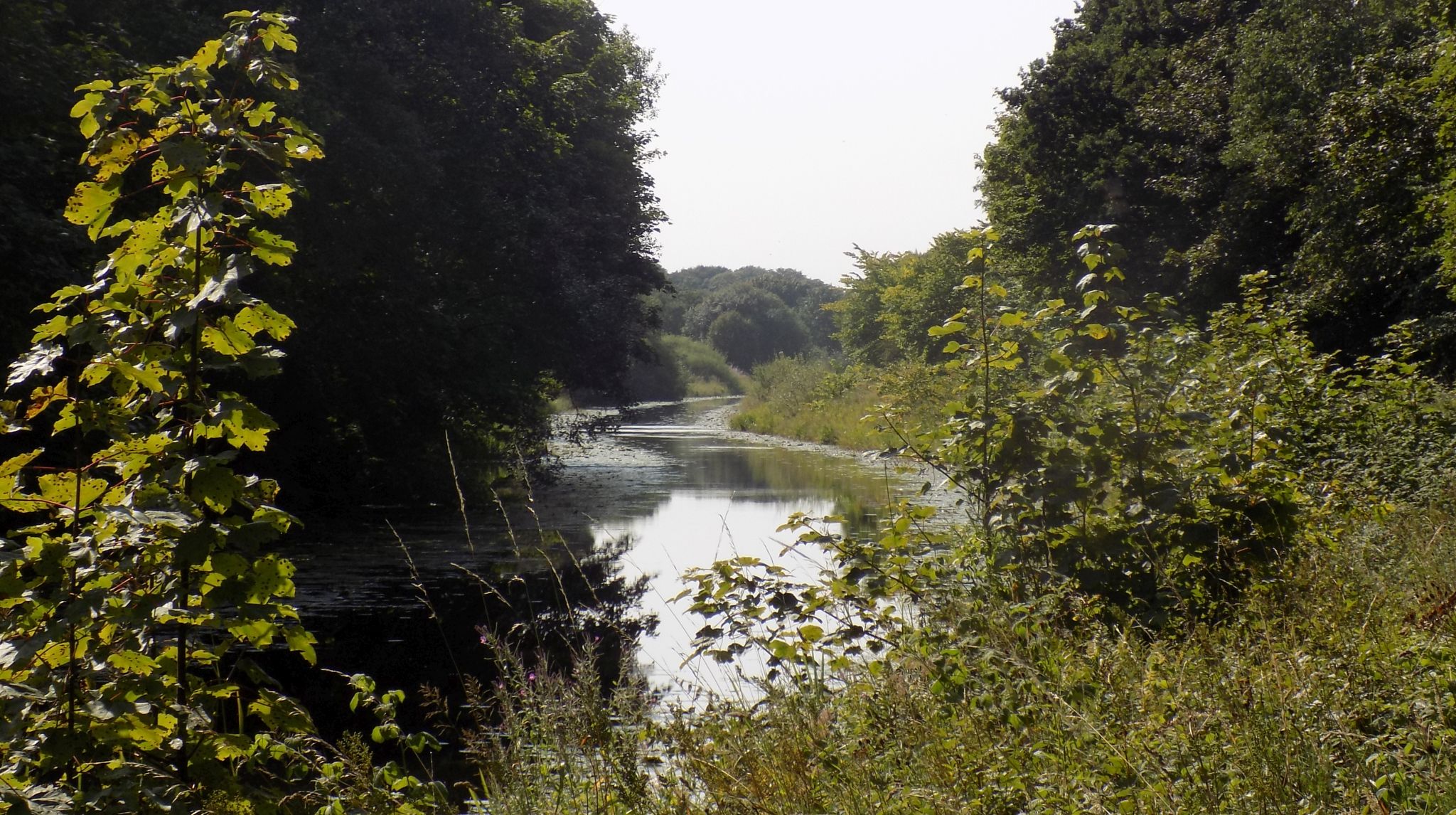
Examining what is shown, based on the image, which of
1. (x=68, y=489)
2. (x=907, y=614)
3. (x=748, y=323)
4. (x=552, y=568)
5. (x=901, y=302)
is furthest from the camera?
(x=748, y=323)

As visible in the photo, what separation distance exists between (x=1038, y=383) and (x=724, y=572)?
3.04 meters

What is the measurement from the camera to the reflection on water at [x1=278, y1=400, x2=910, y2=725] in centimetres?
750

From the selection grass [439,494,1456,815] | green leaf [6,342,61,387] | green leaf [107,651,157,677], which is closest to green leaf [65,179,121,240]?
green leaf [6,342,61,387]

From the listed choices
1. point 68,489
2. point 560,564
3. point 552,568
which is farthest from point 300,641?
point 560,564

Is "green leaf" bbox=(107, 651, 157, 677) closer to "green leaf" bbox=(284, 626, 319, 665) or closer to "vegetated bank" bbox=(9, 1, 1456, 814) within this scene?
"vegetated bank" bbox=(9, 1, 1456, 814)

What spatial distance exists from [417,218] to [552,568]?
1293 centimetres

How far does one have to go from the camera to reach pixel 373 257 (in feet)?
48.6

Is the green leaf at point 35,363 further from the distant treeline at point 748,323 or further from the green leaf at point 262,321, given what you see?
the distant treeline at point 748,323

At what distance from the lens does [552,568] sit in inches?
145

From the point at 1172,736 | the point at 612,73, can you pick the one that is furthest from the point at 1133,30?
the point at 1172,736

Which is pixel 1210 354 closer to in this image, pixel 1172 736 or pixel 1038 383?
pixel 1038 383

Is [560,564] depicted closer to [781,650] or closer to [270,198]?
[781,650]

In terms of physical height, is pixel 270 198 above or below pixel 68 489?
above

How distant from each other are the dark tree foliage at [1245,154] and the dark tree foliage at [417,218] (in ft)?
24.8
